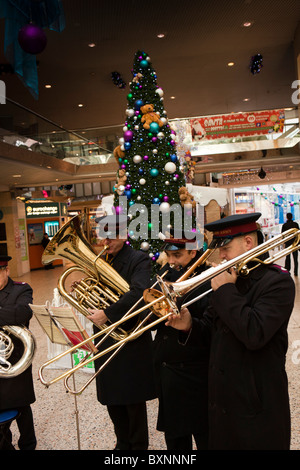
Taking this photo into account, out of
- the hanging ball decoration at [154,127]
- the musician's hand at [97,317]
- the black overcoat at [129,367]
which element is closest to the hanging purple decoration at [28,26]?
the hanging ball decoration at [154,127]

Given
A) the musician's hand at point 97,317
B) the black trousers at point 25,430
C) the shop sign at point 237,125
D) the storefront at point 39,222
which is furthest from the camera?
the storefront at point 39,222

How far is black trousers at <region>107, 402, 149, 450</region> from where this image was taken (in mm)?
2506

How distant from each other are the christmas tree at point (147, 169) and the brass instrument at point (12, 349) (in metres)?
2.29

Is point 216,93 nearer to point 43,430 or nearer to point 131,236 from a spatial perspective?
point 131,236

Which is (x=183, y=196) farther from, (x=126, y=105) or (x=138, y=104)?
(x=126, y=105)

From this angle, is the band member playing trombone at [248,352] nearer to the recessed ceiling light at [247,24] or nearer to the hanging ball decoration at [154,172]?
the hanging ball decoration at [154,172]

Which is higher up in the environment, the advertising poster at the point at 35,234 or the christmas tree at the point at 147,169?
the christmas tree at the point at 147,169

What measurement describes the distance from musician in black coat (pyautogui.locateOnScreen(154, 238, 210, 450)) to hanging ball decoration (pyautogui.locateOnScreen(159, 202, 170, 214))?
245 centimetres

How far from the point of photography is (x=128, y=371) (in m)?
2.47

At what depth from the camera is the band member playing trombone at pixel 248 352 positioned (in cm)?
154

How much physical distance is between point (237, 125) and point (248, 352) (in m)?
10.9

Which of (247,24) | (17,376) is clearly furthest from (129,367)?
(247,24)

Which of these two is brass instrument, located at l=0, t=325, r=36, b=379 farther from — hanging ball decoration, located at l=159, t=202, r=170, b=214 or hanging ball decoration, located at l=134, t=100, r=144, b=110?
hanging ball decoration, located at l=134, t=100, r=144, b=110

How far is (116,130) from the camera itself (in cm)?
1221
